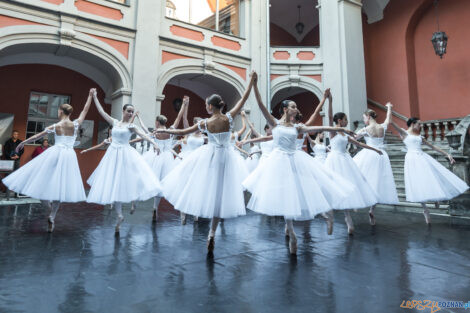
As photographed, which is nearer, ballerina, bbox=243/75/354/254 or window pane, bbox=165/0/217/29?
ballerina, bbox=243/75/354/254

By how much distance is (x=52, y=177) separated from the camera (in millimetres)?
3795

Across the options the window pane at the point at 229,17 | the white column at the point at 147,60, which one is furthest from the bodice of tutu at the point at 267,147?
the window pane at the point at 229,17

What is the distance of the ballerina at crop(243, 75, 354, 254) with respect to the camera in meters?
2.70

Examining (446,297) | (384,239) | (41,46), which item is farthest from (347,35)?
(446,297)

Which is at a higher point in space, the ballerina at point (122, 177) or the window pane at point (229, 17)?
the window pane at point (229, 17)

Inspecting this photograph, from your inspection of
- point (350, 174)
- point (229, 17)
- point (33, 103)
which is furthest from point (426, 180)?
point (33, 103)

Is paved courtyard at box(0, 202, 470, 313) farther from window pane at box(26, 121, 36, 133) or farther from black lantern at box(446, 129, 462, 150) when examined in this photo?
window pane at box(26, 121, 36, 133)

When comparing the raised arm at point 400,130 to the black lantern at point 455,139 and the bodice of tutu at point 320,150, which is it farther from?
the bodice of tutu at point 320,150

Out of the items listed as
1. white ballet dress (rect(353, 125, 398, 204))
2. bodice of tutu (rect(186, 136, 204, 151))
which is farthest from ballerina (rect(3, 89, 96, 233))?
white ballet dress (rect(353, 125, 398, 204))

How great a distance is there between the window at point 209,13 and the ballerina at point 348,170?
8446 millimetres

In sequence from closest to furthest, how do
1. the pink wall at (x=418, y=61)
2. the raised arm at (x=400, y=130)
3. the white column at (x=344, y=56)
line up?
the raised arm at (x=400, y=130) < the pink wall at (x=418, y=61) < the white column at (x=344, y=56)

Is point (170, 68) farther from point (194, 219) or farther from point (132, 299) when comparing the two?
point (132, 299)

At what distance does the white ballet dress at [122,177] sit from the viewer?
3.59 metres

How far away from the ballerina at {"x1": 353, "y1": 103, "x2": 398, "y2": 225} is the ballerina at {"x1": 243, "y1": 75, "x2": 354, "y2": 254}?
1888mm
